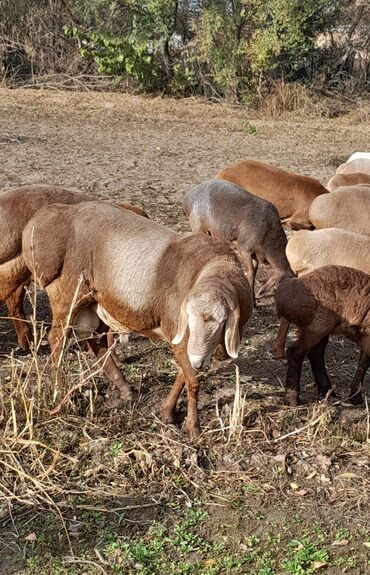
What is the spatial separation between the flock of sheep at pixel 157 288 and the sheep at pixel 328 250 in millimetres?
14

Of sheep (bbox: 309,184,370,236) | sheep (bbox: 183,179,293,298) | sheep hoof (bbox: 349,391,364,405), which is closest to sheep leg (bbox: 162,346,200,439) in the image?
sheep hoof (bbox: 349,391,364,405)

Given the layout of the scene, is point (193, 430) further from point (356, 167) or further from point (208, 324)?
point (356, 167)

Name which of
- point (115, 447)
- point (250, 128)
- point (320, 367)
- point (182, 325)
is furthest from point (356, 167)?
point (115, 447)

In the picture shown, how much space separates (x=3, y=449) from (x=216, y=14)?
18764mm

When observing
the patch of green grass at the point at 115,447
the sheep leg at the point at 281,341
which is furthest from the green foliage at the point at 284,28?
the patch of green grass at the point at 115,447

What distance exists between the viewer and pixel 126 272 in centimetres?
513

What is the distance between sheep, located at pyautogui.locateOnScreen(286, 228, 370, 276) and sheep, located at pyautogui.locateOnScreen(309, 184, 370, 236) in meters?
1.29

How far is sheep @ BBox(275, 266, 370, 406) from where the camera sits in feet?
18.6

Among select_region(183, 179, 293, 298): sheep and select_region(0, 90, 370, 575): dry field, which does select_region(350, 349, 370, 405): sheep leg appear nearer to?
select_region(0, 90, 370, 575): dry field

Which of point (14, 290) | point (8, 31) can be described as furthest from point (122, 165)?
point (8, 31)

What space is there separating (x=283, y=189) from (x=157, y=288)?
5.48 meters

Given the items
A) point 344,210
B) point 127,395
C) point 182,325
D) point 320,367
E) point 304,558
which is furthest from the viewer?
point 344,210

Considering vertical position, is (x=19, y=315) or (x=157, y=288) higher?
(x=157, y=288)

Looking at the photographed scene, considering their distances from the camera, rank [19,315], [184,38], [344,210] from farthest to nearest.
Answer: [184,38] < [344,210] < [19,315]
